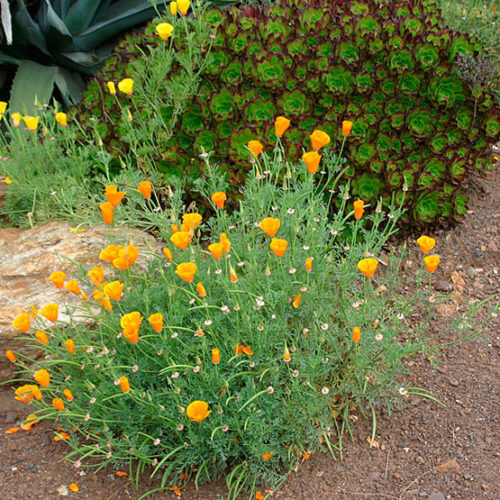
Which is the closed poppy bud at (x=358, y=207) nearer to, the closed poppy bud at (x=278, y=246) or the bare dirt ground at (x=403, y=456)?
the closed poppy bud at (x=278, y=246)

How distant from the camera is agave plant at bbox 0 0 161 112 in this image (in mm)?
4227

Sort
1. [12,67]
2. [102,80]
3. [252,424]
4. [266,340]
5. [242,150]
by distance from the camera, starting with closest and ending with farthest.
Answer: [252,424]
[266,340]
[242,150]
[102,80]
[12,67]

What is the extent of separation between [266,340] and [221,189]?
876 millimetres

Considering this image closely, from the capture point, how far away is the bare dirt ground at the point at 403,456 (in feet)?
7.21

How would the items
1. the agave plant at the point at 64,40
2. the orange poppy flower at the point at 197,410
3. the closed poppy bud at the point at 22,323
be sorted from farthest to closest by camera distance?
the agave plant at the point at 64,40 → the closed poppy bud at the point at 22,323 → the orange poppy flower at the point at 197,410

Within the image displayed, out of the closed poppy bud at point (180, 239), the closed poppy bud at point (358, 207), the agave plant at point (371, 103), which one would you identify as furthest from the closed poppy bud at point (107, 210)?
the agave plant at point (371, 103)

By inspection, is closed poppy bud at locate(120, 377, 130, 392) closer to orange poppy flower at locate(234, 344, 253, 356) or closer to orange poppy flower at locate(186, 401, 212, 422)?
orange poppy flower at locate(186, 401, 212, 422)

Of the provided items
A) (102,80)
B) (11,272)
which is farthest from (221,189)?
(102,80)

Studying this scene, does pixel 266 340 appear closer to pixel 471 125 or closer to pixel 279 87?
pixel 279 87

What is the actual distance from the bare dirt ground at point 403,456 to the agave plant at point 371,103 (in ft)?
2.94

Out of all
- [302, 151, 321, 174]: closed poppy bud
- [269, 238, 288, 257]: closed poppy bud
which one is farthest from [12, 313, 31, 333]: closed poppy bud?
[302, 151, 321, 174]: closed poppy bud

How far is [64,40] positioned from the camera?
14.3 feet

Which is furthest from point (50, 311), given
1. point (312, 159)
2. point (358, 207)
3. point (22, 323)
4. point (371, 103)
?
point (371, 103)

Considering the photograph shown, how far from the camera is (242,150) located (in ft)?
10.5
